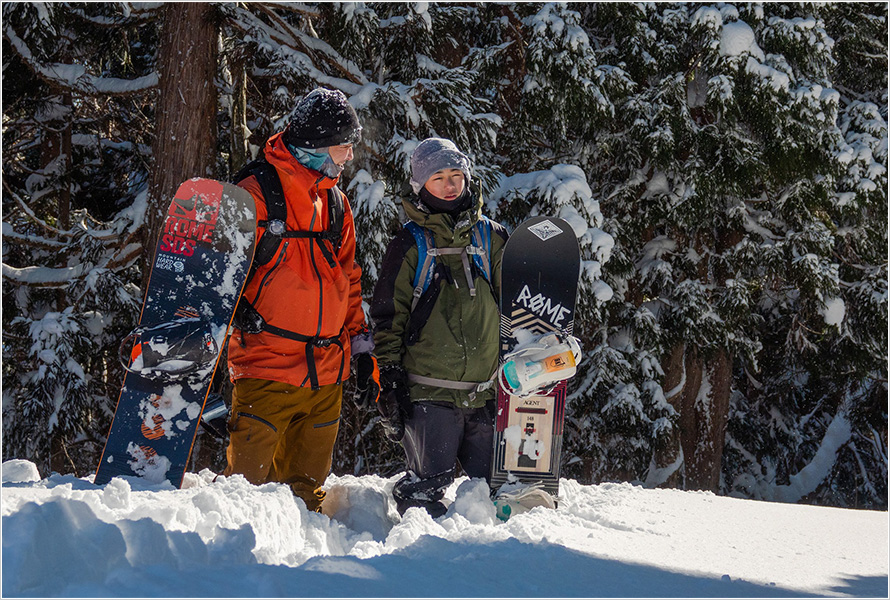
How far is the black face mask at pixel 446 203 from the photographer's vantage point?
3.35 m

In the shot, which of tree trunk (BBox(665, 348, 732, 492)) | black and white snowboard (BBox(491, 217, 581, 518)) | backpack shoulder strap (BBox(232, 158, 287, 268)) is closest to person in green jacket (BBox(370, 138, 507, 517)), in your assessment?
black and white snowboard (BBox(491, 217, 581, 518))

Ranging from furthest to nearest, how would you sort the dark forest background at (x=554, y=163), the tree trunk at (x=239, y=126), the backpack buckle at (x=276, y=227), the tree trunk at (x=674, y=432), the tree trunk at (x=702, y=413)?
the tree trunk at (x=702, y=413) → the tree trunk at (x=674, y=432) → the tree trunk at (x=239, y=126) → the dark forest background at (x=554, y=163) → the backpack buckle at (x=276, y=227)

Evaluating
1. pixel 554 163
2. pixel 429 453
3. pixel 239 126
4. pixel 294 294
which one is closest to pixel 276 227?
pixel 294 294

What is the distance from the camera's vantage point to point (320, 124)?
313 cm

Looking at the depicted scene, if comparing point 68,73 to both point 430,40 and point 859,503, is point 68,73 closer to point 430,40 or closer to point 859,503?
point 430,40

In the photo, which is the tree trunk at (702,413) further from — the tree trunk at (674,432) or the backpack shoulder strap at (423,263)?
the backpack shoulder strap at (423,263)

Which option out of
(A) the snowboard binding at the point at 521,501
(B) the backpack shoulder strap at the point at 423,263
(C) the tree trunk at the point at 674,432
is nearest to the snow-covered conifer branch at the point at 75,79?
(B) the backpack shoulder strap at the point at 423,263

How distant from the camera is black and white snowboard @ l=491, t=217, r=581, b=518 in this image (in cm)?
346

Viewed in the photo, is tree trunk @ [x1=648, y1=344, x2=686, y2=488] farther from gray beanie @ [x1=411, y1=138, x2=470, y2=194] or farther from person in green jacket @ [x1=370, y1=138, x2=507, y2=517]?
gray beanie @ [x1=411, y1=138, x2=470, y2=194]

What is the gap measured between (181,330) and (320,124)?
1061 millimetres

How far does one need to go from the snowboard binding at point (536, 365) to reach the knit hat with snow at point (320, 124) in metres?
1.28

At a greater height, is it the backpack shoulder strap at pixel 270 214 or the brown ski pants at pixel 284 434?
the backpack shoulder strap at pixel 270 214

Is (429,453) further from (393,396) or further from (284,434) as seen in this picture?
(284,434)

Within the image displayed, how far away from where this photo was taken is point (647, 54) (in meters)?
8.16
